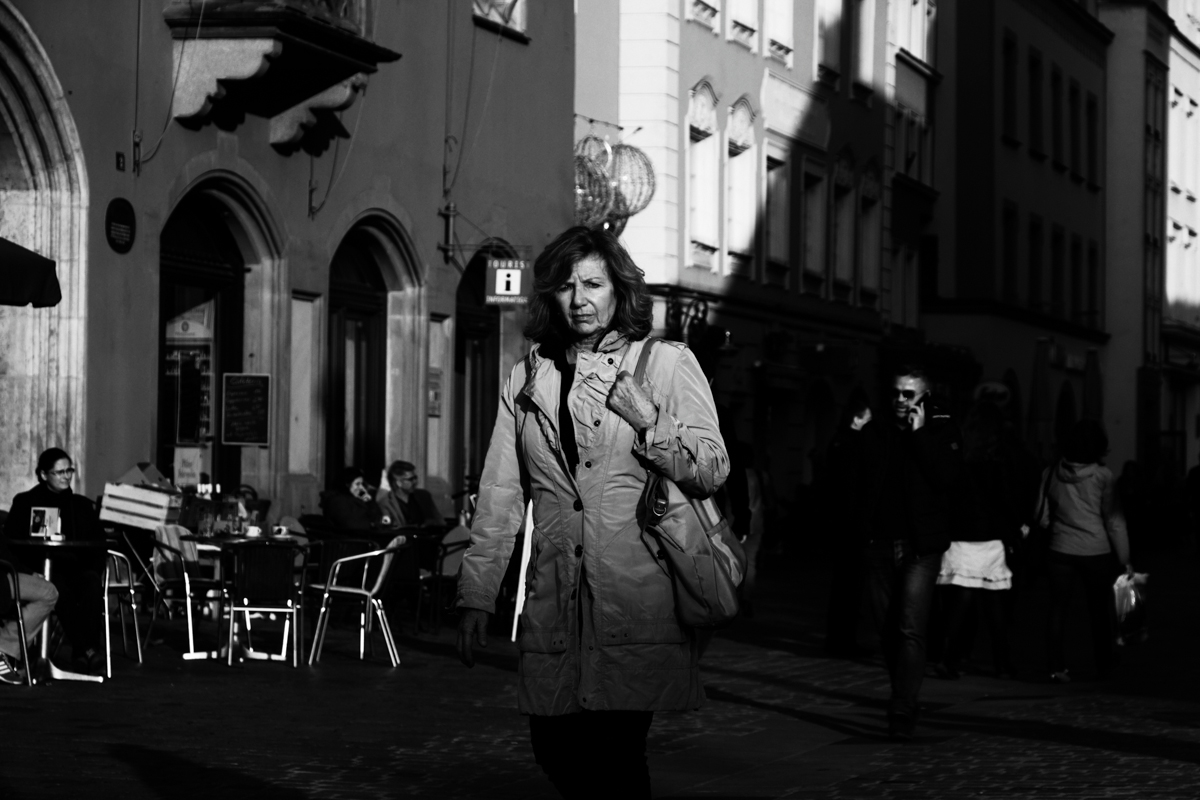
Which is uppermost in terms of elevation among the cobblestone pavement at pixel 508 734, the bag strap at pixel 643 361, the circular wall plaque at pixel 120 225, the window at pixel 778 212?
the window at pixel 778 212

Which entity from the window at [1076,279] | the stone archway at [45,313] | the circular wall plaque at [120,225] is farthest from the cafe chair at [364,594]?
the window at [1076,279]

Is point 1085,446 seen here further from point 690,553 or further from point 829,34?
point 829,34

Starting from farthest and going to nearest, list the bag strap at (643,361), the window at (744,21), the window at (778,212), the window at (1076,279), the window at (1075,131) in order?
the window at (1076,279)
the window at (1075,131)
the window at (778,212)
the window at (744,21)
the bag strap at (643,361)

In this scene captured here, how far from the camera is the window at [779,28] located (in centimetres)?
3434

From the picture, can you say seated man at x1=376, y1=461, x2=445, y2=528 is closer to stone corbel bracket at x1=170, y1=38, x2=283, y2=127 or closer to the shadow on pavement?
stone corbel bracket at x1=170, y1=38, x2=283, y2=127

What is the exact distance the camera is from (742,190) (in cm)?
3350

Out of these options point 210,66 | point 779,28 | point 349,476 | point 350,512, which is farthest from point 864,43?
point 350,512

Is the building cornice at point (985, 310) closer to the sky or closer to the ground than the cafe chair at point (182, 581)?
closer to the sky

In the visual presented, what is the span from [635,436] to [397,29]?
54.5ft

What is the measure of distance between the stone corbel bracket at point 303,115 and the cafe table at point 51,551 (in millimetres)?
7138

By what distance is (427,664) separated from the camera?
575 inches

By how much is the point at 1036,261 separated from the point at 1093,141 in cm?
681

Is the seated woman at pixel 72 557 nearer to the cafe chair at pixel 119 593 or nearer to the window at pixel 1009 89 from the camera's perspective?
the cafe chair at pixel 119 593

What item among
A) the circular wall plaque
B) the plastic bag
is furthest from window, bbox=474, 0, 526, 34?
the plastic bag
